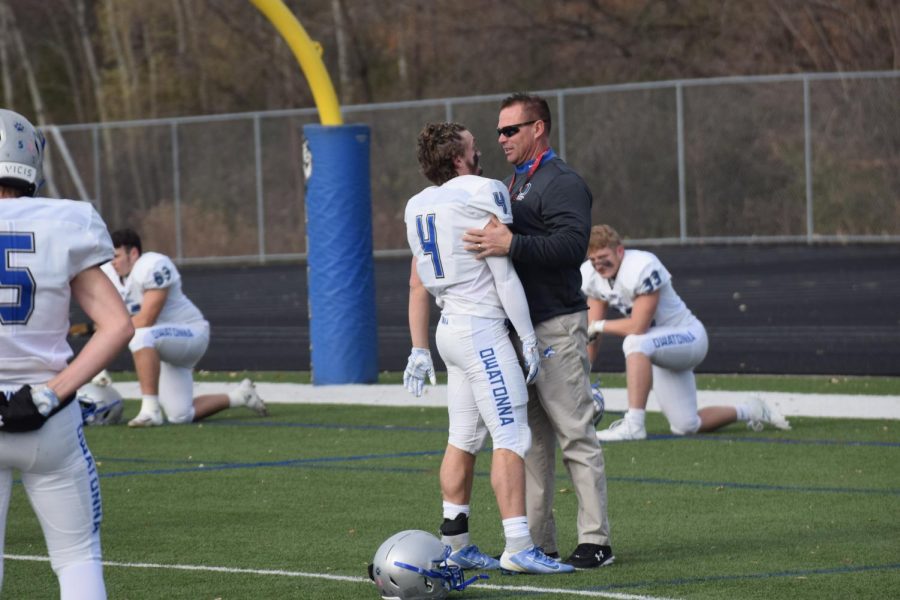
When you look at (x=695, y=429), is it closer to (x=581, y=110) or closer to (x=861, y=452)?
(x=861, y=452)

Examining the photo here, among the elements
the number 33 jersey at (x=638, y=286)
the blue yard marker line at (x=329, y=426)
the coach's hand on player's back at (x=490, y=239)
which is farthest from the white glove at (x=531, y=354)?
the blue yard marker line at (x=329, y=426)

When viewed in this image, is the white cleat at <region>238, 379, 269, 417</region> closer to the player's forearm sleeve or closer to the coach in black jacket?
the coach in black jacket

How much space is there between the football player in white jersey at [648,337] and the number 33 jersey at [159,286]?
125 inches

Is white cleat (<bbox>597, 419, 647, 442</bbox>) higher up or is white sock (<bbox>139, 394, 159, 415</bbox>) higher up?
white sock (<bbox>139, 394, 159, 415</bbox>)

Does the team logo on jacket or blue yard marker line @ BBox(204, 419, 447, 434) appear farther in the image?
blue yard marker line @ BBox(204, 419, 447, 434)

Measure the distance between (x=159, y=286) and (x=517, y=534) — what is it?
582 centimetres

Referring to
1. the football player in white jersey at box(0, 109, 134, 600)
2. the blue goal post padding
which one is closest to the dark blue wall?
the blue goal post padding

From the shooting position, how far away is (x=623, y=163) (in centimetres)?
2736

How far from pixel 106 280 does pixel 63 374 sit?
1.10 ft

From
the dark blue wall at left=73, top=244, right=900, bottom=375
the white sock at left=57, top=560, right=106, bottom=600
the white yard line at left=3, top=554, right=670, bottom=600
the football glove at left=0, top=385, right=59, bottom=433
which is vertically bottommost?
the dark blue wall at left=73, top=244, right=900, bottom=375

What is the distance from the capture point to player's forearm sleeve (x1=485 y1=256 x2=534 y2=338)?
6496 mm

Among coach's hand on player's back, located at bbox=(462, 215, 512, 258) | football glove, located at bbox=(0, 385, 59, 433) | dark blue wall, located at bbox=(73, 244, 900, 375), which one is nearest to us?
football glove, located at bbox=(0, 385, 59, 433)

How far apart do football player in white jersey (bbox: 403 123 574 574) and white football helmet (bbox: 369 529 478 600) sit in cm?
36

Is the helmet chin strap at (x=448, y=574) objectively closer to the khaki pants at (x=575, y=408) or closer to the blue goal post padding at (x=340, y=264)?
the khaki pants at (x=575, y=408)
